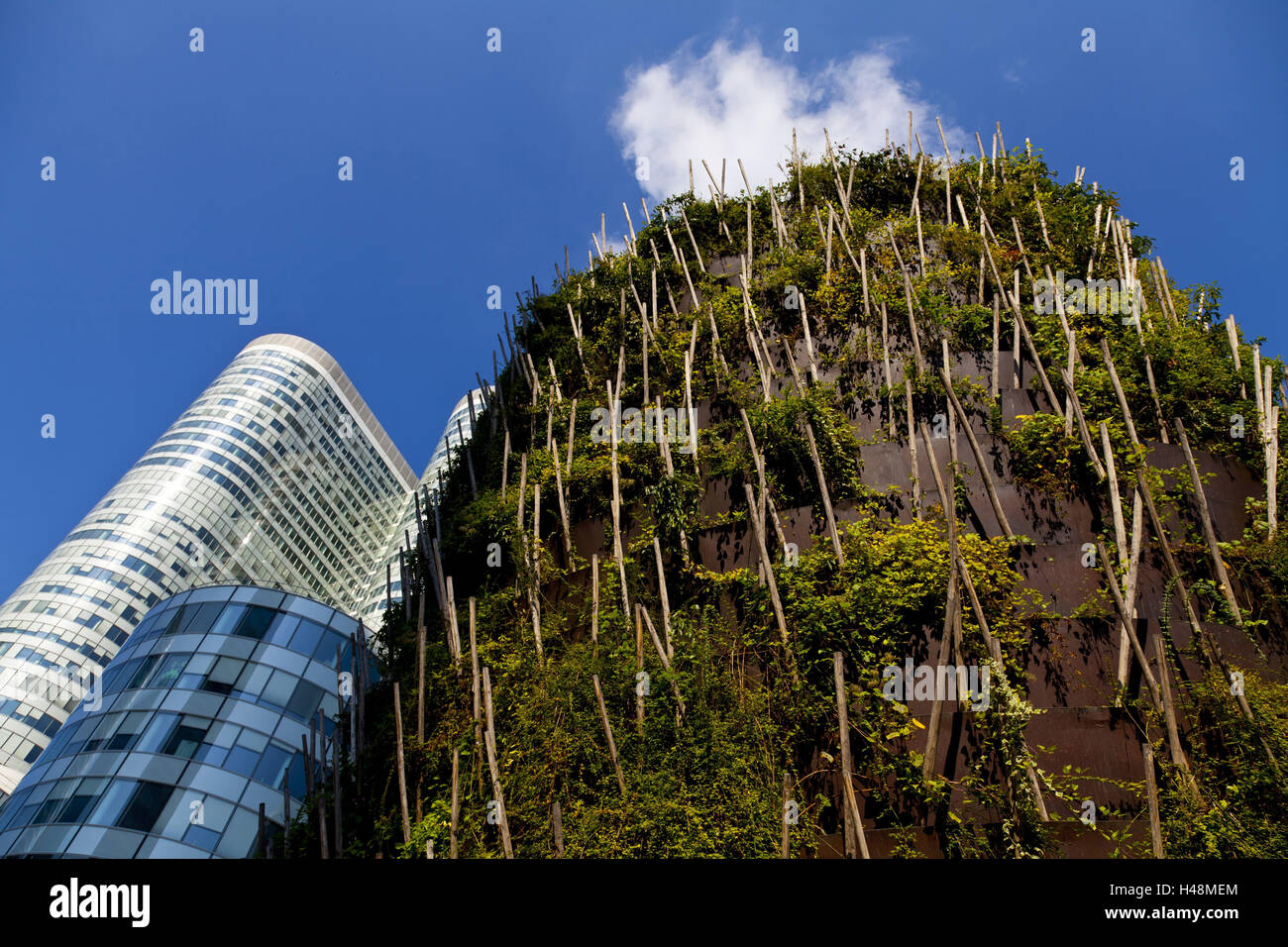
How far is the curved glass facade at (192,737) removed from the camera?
15086 mm

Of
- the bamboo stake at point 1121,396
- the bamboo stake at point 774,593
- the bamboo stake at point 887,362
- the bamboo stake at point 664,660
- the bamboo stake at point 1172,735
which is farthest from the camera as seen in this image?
the bamboo stake at point 887,362

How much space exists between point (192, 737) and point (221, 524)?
35.4m

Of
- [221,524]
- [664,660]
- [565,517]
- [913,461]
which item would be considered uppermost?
[221,524]

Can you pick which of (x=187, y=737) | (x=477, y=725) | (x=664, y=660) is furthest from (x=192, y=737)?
(x=664, y=660)

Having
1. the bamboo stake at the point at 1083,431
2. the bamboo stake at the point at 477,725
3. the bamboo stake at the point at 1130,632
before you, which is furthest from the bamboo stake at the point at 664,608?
the bamboo stake at the point at 1083,431

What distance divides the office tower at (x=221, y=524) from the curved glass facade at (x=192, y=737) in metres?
19.5

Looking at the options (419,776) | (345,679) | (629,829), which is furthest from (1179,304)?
(345,679)

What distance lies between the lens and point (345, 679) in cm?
1741

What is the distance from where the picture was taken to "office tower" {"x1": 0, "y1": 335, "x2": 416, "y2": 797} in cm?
4112

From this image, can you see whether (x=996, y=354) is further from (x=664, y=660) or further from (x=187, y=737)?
(x=187, y=737)

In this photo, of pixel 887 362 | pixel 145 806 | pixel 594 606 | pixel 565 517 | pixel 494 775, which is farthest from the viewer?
pixel 145 806

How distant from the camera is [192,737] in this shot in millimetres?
16203

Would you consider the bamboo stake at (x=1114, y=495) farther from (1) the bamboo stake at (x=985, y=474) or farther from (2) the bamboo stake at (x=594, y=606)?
(2) the bamboo stake at (x=594, y=606)

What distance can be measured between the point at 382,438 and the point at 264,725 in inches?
2043
